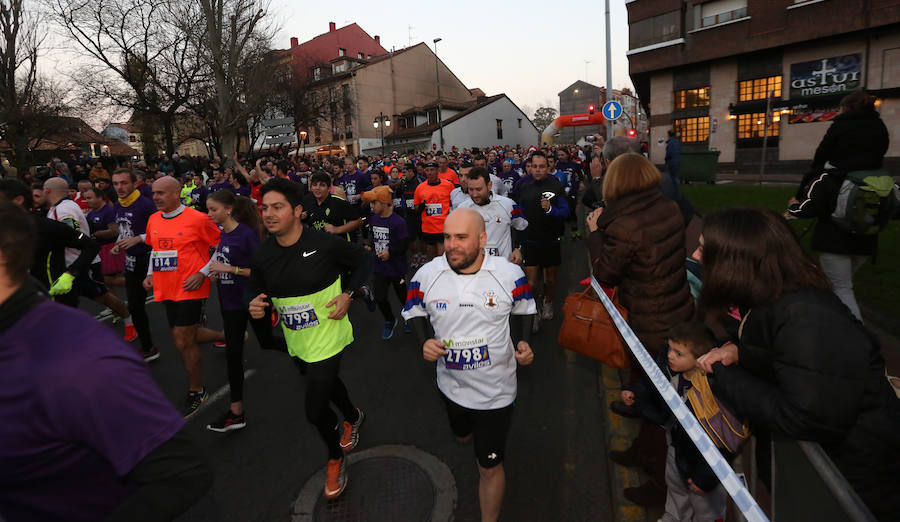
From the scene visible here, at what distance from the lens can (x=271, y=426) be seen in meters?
4.38

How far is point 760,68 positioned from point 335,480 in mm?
33862

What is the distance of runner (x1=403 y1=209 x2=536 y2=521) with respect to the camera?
2.67m

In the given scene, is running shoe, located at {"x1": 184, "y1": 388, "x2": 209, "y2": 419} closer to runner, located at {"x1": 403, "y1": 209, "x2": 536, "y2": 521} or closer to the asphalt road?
the asphalt road

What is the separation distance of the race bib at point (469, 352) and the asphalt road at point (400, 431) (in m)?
1.16

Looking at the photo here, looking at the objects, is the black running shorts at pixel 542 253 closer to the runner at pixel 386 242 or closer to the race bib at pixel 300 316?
the runner at pixel 386 242

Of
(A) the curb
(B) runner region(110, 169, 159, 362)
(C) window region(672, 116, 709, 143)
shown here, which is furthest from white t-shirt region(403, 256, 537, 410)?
(C) window region(672, 116, 709, 143)

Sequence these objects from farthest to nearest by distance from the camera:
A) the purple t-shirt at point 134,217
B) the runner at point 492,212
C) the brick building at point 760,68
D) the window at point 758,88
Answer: the window at point 758,88 < the brick building at point 760,68 < the purple t-shirt at point 134,217 < the runner at point 492,212

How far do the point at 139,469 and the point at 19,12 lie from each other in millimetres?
28727

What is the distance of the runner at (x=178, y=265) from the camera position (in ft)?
14.7

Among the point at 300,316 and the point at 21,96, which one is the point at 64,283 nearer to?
the point at 300,316

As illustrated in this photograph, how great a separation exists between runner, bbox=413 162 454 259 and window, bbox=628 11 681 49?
98.6ft

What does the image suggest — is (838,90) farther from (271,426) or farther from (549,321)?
(271,426)

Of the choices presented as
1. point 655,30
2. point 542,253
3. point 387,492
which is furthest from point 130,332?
point 655,30

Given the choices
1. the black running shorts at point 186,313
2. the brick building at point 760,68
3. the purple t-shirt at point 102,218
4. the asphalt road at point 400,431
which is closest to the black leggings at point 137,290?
the asphalt road at point 400,431
